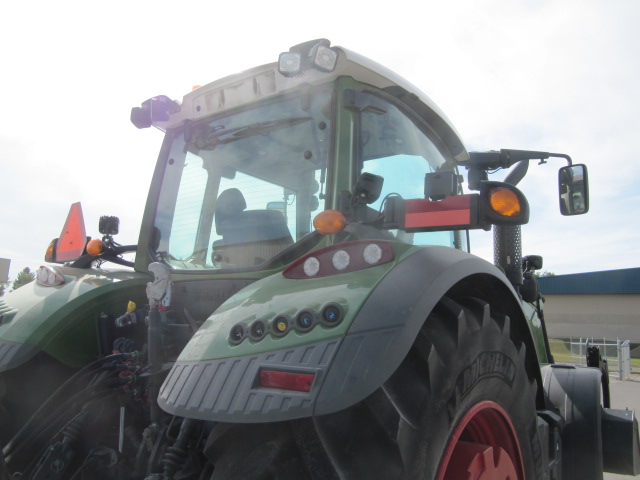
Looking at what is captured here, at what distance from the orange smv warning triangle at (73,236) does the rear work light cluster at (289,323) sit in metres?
1.91

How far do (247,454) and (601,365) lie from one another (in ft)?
12.8

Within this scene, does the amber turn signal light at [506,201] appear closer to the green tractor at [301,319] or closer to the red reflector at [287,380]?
the green tractor at [301,319]

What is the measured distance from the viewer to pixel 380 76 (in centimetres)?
237

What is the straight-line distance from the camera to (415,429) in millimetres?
1420

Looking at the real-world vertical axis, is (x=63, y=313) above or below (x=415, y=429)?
above

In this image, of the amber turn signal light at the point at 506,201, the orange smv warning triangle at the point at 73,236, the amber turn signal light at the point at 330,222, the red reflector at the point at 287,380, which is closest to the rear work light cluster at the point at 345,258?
the amber turn signal light at the point at 330,222

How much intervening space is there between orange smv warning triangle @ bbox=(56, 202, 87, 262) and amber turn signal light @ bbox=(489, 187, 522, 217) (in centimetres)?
233

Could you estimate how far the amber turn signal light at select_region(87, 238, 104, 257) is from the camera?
303 centimetres

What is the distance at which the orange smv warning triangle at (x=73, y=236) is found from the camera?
3.01m

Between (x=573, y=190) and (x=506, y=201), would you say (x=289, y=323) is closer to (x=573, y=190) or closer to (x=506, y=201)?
(x=506, y=201)

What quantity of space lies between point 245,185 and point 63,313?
3.74 feet

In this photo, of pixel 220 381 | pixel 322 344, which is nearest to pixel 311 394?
pixel 322 344

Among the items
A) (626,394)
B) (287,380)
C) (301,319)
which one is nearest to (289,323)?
(301,319)

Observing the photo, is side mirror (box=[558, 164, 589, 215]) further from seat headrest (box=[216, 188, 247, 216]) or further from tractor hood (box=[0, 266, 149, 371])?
tractor hood (box=[0, 266, 149, 371])
